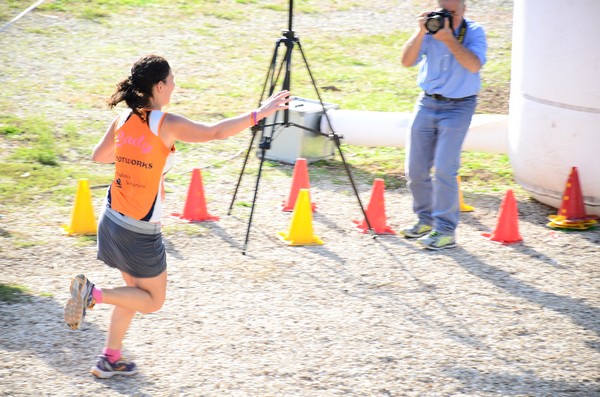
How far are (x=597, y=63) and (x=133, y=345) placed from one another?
15.2ft

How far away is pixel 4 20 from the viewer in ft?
45.4

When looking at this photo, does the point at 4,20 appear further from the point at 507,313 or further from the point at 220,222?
the point at 507,313

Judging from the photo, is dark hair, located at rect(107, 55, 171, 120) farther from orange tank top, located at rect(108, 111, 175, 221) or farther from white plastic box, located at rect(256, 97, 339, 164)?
white plastic box, located at rect(256, 97, 339, 164)

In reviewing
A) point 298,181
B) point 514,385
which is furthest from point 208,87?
point 514,385

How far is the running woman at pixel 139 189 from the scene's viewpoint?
15.4ft

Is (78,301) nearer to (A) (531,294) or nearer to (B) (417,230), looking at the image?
(A) (531,294)

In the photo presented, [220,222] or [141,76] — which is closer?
[141,76]

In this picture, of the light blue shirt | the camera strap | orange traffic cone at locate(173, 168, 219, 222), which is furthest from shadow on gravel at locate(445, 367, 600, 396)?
orange traffic cone at locate(173, 168, 219, 222)

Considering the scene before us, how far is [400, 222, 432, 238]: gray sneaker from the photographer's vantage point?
7.48 metres

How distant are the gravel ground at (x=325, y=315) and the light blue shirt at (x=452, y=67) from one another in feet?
4.32

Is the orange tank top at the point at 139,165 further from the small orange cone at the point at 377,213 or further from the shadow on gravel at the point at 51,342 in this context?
the small orange cone at the point at 377,213

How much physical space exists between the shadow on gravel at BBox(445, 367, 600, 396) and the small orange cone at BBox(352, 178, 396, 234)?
2.55 meters

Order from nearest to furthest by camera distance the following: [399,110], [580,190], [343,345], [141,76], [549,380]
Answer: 1. [141,76]
2. [549,380]
3. [343,345]
4. [580,190]
5. [399,110]

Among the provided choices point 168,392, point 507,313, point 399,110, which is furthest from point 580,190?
point 168,392
